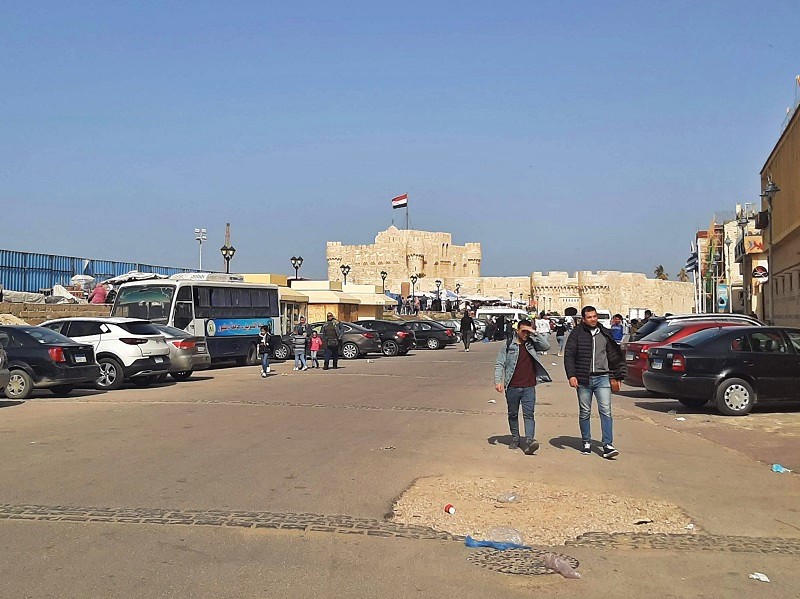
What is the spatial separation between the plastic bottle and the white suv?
551 inches

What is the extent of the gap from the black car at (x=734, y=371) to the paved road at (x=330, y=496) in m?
0.39

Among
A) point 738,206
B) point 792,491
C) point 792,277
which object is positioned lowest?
point 792,491

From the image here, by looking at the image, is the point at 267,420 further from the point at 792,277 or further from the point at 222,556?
the point at 792,277

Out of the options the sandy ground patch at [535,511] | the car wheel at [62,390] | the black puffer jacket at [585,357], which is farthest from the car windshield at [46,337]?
the sandy ground patch at [535,511]

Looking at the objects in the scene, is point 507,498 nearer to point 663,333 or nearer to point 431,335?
point 663,333

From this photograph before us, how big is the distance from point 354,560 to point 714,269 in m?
69.8

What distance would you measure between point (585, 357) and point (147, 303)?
18928 millimetres

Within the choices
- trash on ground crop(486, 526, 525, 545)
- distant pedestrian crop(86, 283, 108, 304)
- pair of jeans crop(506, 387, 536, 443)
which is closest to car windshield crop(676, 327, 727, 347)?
pair of jeans crop(506, 387, 536, 443)

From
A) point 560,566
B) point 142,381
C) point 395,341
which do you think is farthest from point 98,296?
point 560,566

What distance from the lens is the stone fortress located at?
110375 mm

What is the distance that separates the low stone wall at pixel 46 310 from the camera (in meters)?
30.0

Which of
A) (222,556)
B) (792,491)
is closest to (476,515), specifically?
(222,556)

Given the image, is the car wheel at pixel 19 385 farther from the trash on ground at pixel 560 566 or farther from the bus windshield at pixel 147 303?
the trash on ground at pixel 560 566

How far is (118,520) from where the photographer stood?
6699 mm
